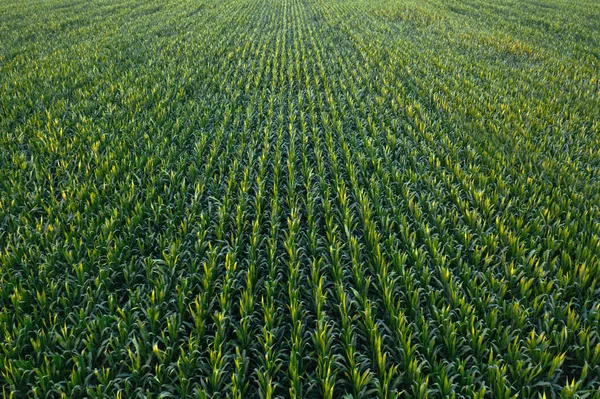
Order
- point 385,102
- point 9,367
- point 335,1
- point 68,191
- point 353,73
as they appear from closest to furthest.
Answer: point 9,367 < point 68,191 < point 385,102 < point 353,73 < point 335,1

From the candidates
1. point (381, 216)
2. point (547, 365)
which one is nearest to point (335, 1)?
point (381, 216)

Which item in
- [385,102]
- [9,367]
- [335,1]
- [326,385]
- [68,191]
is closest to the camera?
[326,385]

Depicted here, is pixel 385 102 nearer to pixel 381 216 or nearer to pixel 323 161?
pixel 323 161

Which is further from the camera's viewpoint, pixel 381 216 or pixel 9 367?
pixel 381 216

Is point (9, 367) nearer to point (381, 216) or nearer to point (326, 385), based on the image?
point (326, 385)

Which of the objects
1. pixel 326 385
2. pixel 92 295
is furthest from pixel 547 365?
pixel 92 295

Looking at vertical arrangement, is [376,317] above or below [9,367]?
below
